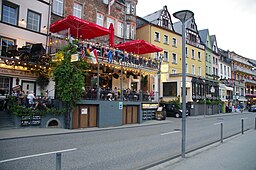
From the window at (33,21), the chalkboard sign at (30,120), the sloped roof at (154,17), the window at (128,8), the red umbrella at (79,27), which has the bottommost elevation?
the chalkboard sign at (30,120)

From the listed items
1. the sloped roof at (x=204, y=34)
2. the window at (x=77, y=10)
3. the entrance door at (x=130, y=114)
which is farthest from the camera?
the sloped roof at (x=204, y=34)

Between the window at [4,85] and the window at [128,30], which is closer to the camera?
the window at [4,85]

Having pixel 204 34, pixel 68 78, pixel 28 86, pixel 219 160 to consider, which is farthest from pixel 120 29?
pixel 204 34

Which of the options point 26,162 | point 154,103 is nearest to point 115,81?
→ point 154,103

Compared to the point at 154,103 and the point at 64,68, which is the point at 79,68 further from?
the point at 154,103

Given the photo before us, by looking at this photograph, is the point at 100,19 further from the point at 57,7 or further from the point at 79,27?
the point at 79,27

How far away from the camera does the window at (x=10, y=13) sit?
17.5 m

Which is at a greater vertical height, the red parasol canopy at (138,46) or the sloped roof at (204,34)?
the sloped roof at (204,34)

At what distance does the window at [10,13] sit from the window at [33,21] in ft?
3.54

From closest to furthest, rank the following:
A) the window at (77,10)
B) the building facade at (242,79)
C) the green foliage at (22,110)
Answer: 1. the green foliage at (22,110)
2. the window at (77,10)
3. the building facade at (242,79)

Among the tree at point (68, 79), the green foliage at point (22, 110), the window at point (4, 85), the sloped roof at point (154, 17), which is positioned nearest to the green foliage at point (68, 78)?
the tree at point (68, 79)

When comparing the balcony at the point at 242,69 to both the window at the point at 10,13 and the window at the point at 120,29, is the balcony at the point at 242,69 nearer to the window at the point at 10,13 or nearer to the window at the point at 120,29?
the window at the point at 120,29

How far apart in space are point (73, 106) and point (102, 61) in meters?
5.05

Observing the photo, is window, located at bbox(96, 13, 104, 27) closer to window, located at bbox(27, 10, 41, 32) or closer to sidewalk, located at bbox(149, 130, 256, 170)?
window, located at bbox(27, 10, 41, 32)
